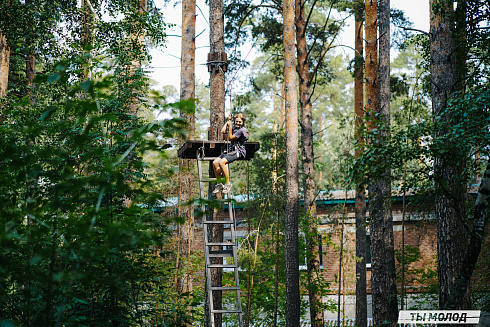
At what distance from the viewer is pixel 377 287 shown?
38.7ft

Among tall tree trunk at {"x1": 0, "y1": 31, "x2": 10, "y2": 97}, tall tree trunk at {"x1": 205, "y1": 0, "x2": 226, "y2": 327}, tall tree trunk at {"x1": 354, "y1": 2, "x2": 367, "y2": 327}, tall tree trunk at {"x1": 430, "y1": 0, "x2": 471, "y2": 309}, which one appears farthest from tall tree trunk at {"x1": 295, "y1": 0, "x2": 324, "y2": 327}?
tall tree trunk at {"x1": 0, "y1": 31, "x2": 10, "y2": 97}

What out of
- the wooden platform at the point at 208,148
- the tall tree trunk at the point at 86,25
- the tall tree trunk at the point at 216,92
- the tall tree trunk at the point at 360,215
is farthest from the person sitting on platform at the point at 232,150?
the tall tree trunk at the point at 86,25

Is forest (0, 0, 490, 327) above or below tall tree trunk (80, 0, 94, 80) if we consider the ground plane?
below

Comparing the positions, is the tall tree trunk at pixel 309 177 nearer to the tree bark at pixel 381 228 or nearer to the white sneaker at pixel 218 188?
the tree bark at pixel 381 228

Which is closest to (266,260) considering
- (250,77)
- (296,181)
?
(296,181)

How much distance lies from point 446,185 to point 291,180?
15.5 feet

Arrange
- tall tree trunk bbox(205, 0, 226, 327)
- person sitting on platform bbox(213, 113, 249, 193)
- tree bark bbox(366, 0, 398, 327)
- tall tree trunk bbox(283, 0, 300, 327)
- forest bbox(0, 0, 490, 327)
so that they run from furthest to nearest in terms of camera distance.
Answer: tall tree trunk bbox(283, 0, 300, 327) < tree bark bbox(366, 0, 398, 327) < tall tree trunk bbox(205, 0, 226, 327) < person sitting on platform bbox(213, 113, 249, 193) < forest bbox(0, 0, 490, 327)

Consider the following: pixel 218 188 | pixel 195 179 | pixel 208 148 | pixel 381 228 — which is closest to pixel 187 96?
pixel 195 179

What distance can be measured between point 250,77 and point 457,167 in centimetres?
1424

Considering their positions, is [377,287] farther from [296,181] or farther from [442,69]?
[442,69]

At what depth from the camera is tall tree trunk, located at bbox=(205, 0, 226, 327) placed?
900 cm

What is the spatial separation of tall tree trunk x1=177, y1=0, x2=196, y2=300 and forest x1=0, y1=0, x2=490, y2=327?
55mm

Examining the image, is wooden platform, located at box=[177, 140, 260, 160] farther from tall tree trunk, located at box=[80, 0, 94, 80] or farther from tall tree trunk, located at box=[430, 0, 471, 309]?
tall tree trunk, located at box=[80, 0, 94, 80]

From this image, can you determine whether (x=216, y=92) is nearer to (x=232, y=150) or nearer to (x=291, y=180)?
(x=232, y=150)
